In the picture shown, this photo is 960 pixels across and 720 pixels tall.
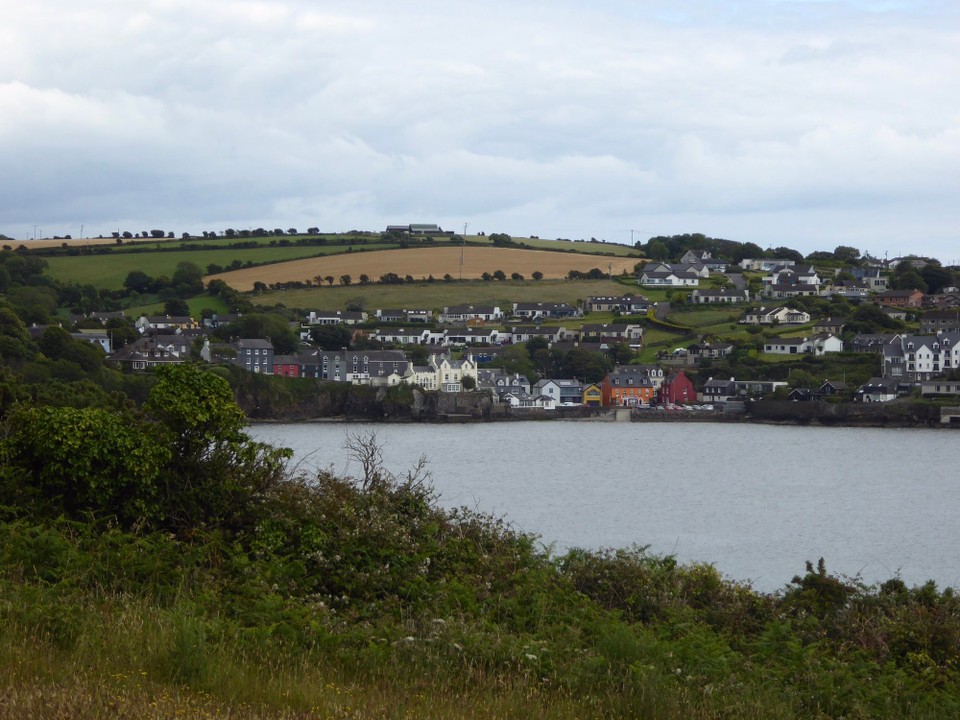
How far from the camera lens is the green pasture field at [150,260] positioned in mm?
88812

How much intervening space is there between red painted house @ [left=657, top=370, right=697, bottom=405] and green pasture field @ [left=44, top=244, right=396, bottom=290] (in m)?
39.5

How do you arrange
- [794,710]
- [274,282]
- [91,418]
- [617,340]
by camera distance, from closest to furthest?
1. [794,710]
2. [91,418]
3. [617,340]
4. [274,282]

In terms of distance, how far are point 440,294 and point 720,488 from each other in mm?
59262

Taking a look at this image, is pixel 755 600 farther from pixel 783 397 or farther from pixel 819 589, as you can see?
pixel 783 397

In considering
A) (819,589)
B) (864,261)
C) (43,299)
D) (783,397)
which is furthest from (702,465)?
(864,261)

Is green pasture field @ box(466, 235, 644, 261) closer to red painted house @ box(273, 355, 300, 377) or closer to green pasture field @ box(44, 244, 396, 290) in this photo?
green pasture field @ box(44, 244, 396, 290)

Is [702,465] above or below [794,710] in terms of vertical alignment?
below

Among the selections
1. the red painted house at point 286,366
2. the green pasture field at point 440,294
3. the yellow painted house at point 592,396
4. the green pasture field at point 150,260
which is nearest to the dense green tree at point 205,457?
the red painted house at point 286,366

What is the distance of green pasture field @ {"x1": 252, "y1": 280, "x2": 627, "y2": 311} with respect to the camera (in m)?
87.4

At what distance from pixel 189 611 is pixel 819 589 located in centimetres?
644

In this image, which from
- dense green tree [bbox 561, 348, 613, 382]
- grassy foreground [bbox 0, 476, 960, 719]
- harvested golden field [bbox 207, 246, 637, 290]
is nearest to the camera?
grassy foreground [bbox 0, 476, 960, 719]

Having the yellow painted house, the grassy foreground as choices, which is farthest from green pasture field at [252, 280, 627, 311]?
the grassy foreground

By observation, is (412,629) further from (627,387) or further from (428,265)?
(428,265)

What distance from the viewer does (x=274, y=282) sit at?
90.9 meters
